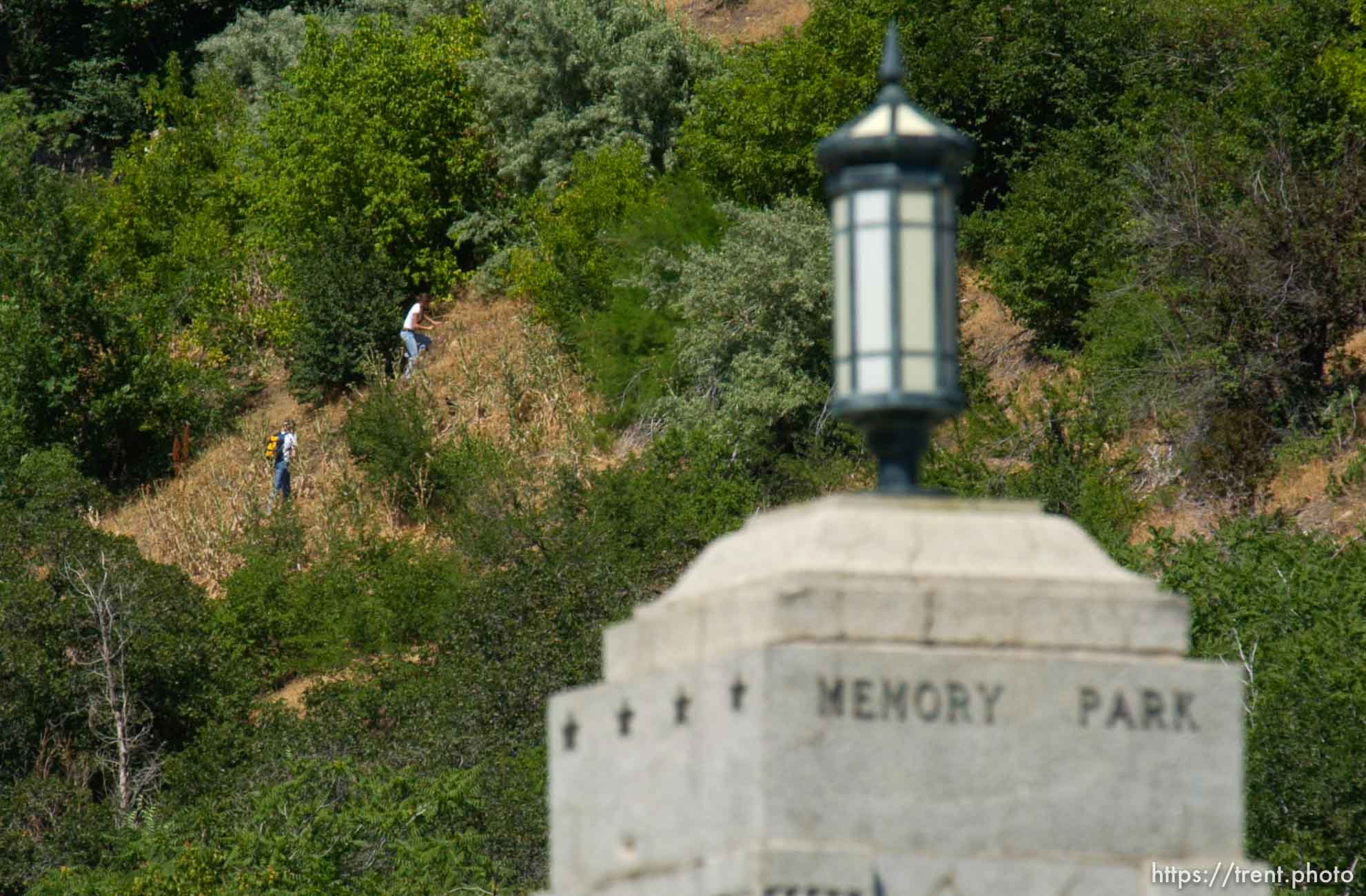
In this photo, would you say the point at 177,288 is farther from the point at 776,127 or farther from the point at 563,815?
the point at 563,815

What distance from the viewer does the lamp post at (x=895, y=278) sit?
5.85m

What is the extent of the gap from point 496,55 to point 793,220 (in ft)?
36.7

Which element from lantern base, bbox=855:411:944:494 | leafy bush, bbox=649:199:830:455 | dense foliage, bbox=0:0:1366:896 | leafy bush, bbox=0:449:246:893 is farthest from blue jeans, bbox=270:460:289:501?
lantern base, bbox=855:411:944:494

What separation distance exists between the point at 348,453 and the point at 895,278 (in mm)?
30963

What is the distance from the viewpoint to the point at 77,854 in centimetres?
2538

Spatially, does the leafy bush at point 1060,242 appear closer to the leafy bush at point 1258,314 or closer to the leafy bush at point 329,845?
the leafy bush at point 1258,314

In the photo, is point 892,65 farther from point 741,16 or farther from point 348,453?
point 741,16

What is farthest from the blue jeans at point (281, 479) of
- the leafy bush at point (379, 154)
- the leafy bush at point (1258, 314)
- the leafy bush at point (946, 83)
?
the leafy bush at point (1258, 314)

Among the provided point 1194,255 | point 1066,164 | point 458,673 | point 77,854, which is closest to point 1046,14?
point 1066,164

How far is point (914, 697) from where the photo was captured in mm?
5453

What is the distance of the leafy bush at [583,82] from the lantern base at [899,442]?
33848 millimetres

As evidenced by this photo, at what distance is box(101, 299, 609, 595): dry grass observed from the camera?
34594 millimetres

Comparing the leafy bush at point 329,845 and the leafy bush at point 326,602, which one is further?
the leafy bush at point 326,602

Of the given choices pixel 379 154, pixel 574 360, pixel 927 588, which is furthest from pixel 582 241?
pixel 927 588
